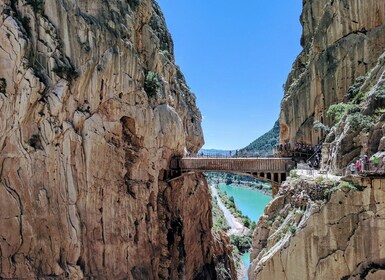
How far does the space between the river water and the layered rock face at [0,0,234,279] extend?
71.0 meters

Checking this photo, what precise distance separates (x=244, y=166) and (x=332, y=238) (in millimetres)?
16071

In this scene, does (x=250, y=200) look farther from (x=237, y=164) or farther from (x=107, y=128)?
(x=107, y=128)

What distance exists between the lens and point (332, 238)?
48.2 ft

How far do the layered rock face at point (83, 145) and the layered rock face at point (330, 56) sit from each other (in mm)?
10810

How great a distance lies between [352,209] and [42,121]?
20.9 m

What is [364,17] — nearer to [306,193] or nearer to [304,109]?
[304,109]

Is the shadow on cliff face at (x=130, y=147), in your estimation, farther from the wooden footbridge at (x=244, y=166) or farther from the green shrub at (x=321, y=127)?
the green shrub at (x=321, y=127)

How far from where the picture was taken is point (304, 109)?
32250 mm

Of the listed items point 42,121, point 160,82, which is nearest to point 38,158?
point 42,121

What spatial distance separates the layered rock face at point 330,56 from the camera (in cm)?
2684

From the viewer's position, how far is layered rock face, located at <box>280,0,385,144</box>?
26844 mm

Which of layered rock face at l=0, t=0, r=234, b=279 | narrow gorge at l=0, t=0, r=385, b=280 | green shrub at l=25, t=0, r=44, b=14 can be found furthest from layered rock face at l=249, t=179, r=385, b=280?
green shrub at l=25, t=0, r=44, b=14

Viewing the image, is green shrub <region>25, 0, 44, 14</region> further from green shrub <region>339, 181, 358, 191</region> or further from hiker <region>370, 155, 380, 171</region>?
hiker <region>370, 155, 380, 171</region>

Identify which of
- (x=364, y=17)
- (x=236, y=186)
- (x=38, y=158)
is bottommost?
(x=236, y=186)
